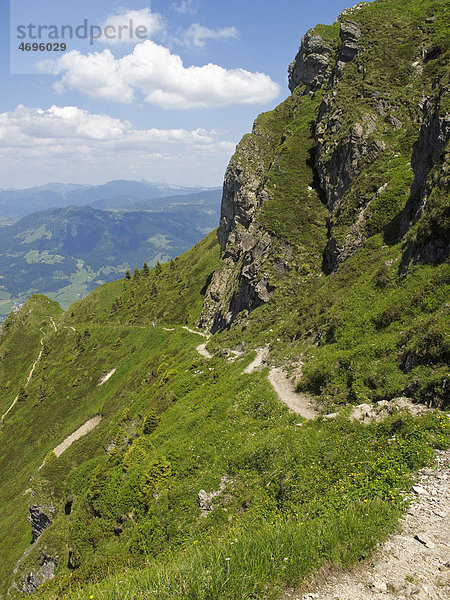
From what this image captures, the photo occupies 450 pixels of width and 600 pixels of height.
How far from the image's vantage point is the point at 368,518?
847cm

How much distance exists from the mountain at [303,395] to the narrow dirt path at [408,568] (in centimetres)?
17

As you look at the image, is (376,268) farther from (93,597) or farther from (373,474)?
(93,597)

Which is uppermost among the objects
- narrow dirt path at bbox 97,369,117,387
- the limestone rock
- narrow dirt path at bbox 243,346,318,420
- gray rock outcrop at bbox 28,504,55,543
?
the limestone rock

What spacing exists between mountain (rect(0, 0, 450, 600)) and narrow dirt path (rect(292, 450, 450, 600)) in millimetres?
173

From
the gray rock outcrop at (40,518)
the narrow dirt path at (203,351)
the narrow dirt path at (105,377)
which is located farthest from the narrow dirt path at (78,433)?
the gray rock outcrop at (40,518)

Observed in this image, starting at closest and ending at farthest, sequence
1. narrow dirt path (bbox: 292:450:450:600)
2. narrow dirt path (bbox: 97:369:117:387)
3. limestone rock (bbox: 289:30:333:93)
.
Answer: narrow dirt path (bbox: 292:450:450:600) → limestone rock (bbox: 289:30:333:93) → narrow dirt path (bbox: 97:369:117:387)

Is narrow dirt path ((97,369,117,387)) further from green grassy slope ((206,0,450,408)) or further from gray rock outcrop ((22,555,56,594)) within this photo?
gray rock outcrop ((22,555,56,594))

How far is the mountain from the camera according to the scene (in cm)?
896

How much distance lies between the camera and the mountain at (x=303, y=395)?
8.96 metres

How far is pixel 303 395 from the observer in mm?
22234

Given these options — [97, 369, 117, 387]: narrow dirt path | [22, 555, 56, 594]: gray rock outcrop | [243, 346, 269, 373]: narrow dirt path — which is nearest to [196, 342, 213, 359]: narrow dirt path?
[243, 346, 269, 373]: narrow dirt path

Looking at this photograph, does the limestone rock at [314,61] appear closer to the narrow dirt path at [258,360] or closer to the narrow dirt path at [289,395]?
the narrow dirt path at [258,360]

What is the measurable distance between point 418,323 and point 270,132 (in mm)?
88853

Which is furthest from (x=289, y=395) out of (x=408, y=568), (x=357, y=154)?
(x=357, y=154)
